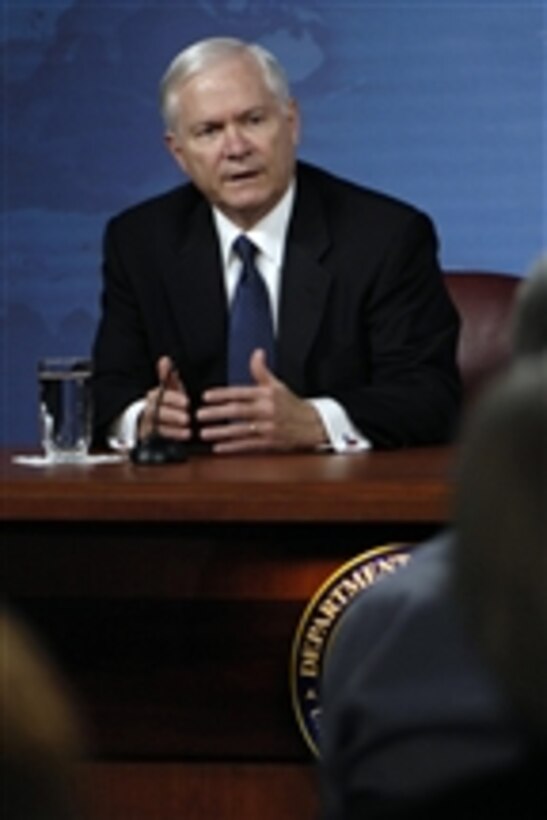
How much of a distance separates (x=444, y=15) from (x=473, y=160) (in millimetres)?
379

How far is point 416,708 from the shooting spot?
0.51 meters

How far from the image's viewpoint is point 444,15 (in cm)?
516

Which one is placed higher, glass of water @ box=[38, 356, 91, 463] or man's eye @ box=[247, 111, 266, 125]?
man's eye @ box=[247, 111, 266, 125]

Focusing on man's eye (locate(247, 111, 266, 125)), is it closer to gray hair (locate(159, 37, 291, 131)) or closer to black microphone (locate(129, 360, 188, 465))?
gray hair (locate(159, 37, 291, 131))

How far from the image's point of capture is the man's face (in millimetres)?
3273

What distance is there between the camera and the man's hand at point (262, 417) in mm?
2824

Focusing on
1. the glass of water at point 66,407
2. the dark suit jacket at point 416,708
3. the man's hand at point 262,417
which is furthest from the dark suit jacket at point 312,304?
the dark suit jacket at point 416,708

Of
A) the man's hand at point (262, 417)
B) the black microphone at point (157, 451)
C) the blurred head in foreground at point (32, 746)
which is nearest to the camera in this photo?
the blurred head in foreground at point (32, 746)

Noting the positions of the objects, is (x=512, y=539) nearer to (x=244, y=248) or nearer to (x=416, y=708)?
(x=416, y=708)

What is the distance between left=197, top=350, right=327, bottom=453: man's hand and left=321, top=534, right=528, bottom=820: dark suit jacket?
224cm

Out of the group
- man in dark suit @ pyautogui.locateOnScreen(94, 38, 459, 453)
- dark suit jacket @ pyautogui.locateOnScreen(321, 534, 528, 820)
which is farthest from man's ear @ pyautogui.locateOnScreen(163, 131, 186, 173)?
dark suit jacket @ pyautogui.locateOnScreen(321, 534, 528, 820)

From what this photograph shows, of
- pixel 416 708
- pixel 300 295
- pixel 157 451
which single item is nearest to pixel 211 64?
pixel 300 295

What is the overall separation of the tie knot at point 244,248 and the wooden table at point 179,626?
80 cm

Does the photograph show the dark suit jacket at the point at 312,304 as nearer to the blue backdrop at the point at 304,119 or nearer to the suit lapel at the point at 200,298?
the suit lapel at the point at 200,298
